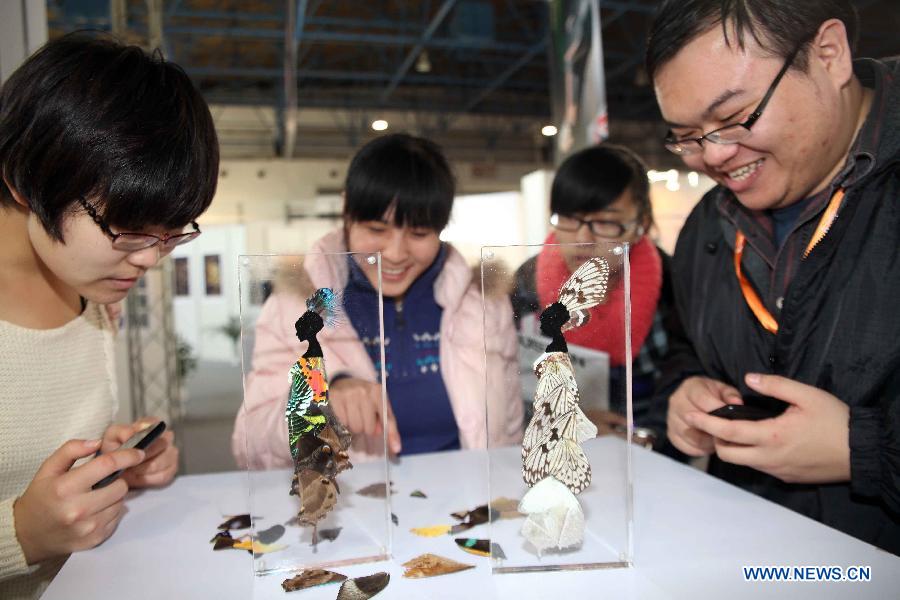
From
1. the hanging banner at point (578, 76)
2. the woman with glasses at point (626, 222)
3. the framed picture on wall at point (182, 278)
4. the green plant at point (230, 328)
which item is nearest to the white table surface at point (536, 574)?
the woman with glasses at point (626, 222)

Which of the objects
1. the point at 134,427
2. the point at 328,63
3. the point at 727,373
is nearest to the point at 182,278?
the point at 328,63

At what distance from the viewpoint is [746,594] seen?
81 cm

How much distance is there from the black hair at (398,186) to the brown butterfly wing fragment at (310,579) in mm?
859

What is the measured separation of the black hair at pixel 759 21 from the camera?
3.52 ft

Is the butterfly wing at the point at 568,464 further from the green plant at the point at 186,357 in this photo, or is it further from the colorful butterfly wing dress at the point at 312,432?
the green plant at the point at 186,357

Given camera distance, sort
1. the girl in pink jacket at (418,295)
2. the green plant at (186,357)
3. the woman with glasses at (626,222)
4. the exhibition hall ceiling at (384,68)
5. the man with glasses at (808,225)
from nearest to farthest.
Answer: the man with glasses at (808,225) → the girl in pink jacket at (418,295) → the woman with glasses at (626,222) → the green plant at (186,357) → the exhibition hall ceiling at (384,68)

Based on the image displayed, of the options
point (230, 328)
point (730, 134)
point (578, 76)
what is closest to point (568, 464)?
point (730, 134)

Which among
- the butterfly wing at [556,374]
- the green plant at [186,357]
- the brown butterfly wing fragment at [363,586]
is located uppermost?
the butterfly wing at [556,374]

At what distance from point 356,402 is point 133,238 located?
0.46 metres

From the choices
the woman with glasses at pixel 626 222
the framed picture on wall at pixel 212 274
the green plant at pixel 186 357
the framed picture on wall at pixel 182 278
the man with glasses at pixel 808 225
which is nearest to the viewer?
the man with glasses at pixel 808 225

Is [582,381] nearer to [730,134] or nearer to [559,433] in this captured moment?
[559,433]

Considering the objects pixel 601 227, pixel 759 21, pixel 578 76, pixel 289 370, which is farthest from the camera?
pixel 578 76

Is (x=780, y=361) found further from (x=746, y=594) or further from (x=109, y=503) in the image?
(x=109, y=503)

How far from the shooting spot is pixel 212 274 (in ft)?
19.7
